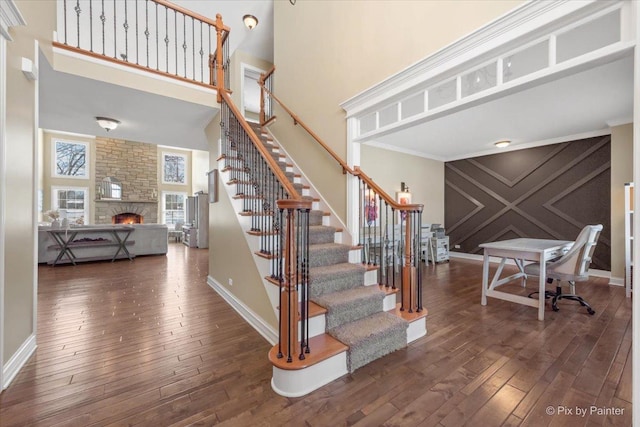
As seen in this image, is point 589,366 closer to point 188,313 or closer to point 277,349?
point 277,349

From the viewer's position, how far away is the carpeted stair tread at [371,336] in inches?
79.0

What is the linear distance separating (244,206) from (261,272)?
0.89 m

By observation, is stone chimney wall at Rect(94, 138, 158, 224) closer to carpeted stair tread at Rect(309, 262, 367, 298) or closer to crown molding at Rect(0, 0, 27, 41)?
crown molding at Rect(0, 0, 27, 41)

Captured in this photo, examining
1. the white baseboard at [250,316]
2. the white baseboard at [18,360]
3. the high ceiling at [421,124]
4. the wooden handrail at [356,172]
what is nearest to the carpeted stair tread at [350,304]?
the white baseboard at [250,316]

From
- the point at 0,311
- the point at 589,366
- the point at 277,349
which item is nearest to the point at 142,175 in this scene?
the point at 0,311

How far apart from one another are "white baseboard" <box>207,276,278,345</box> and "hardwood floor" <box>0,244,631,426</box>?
77 mm

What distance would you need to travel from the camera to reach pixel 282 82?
453cm

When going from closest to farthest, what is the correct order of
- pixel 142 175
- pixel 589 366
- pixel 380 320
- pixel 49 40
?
pixel 589 366 → pixel 380 320 → pixel 49 40 → pixel 142 175

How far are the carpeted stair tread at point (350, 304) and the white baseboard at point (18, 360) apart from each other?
219 centimetres

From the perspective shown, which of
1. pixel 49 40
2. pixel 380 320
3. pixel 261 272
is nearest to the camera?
pixel 380 320

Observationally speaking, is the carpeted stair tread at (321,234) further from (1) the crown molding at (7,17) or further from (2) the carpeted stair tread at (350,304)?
(1) the crown molding at (7,17)

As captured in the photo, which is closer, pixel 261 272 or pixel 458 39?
pixel 458 39

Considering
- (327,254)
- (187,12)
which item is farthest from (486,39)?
(187,12)

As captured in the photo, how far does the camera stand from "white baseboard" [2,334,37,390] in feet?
5.88
